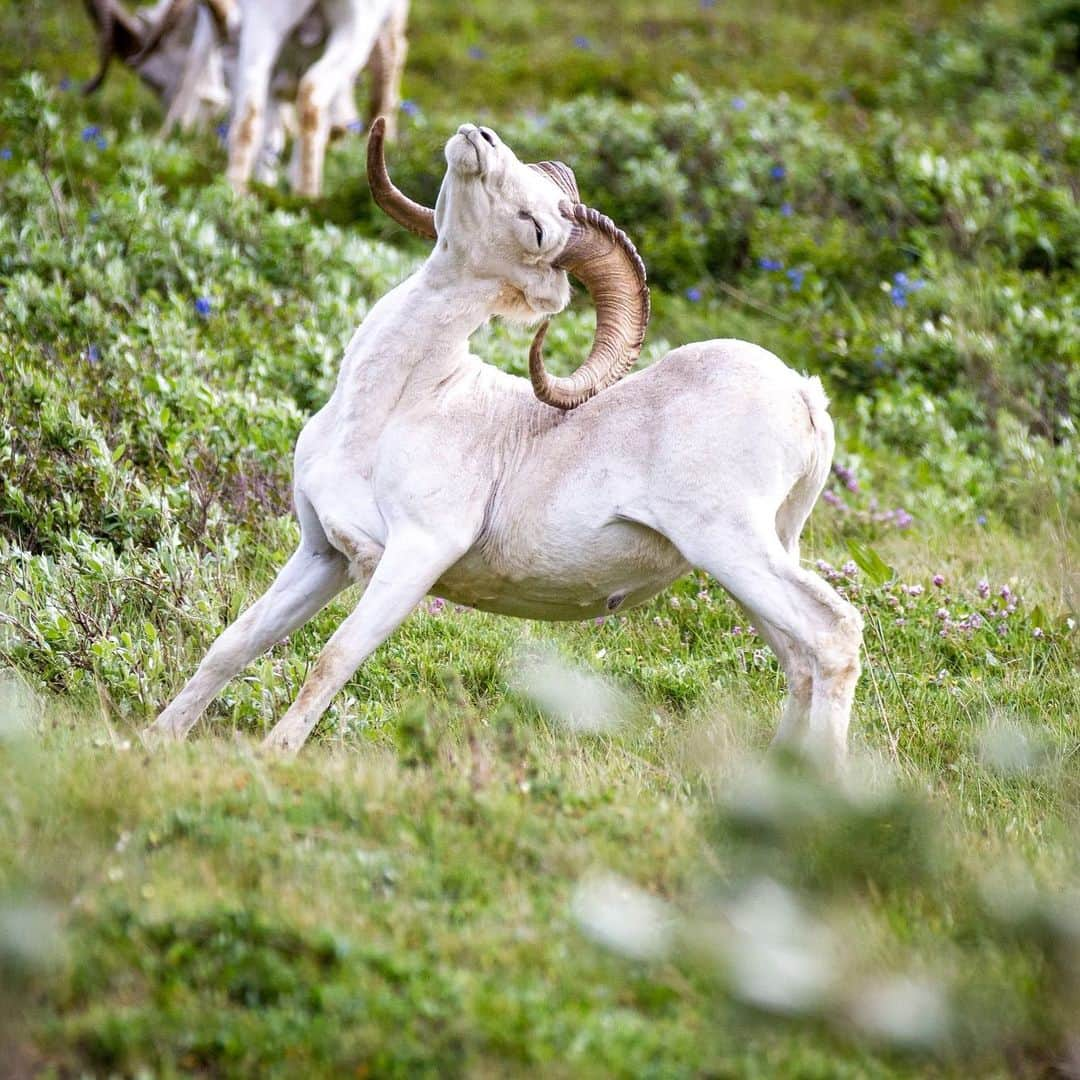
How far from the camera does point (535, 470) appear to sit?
5.21 m

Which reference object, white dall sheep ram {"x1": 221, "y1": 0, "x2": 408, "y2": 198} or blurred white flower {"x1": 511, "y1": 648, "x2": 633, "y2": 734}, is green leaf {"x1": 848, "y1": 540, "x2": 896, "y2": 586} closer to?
blurred white flower {"x1": 511, "y1": 648, "x2": 633, "y2": 734}

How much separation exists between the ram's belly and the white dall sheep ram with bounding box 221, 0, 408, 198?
20.9ft

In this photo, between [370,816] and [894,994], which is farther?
[370,816]

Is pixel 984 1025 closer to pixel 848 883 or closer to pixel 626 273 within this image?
pixel 848 883

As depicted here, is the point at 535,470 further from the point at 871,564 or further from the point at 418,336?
the point at 871,564

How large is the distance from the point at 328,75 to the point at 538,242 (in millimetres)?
6818

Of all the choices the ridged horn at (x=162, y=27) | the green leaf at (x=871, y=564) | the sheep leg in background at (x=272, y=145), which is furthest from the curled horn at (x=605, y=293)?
the ridged horn at (x=162, y=27)

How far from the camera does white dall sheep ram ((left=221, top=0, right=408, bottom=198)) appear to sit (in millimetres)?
11141

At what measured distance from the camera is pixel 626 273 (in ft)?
17.2

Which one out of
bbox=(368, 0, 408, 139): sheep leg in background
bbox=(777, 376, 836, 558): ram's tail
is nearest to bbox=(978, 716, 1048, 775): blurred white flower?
bbox=(777, 376, 836, 558): ram's tail

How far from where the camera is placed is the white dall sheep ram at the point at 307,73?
11141 mm

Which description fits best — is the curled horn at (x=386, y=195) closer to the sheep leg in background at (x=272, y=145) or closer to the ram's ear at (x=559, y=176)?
the ram's ear at (x=559, y=176)

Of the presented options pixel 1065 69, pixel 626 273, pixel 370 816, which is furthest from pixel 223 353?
pixel 1065 69

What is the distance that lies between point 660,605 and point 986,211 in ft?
17.0
